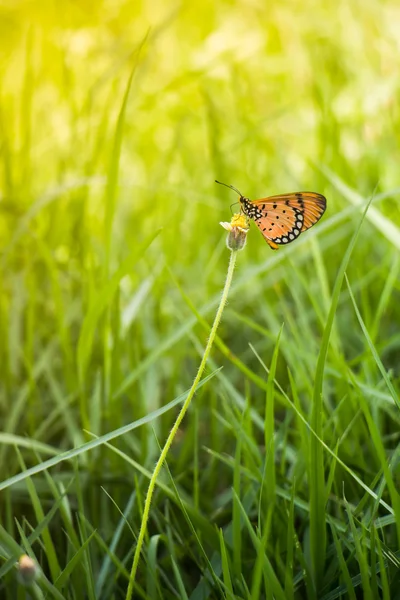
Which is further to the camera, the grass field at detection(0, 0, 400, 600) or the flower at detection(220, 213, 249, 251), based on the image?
the grass field at detection(0, 0, 400, 600)

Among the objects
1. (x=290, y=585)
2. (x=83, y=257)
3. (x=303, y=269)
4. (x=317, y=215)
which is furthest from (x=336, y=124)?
(x=290, y=585)

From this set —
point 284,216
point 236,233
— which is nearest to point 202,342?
point 284,216

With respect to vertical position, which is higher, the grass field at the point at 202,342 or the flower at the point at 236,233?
the flower at the point at 236,233

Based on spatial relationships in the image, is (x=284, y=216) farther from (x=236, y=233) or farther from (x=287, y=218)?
(x=236, y=233)

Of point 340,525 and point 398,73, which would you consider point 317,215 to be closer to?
point 340,525

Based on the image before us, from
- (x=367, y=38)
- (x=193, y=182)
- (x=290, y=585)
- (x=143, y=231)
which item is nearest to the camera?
(x=290, y=585)

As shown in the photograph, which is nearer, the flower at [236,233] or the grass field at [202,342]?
the flower at [236,233]
